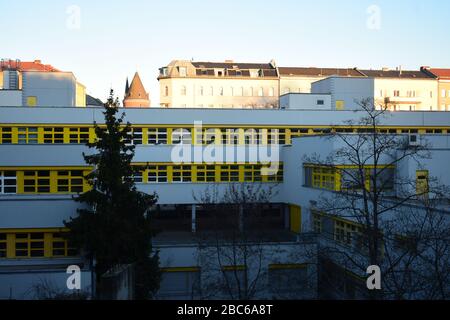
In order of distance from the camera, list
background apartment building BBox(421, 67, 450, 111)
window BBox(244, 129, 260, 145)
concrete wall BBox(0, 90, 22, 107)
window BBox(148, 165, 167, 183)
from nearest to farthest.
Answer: window BBox(148, 165, 167, 183)
window BBox(244, 129, 260, 145)
concrete wall BBox(0, 90, 22, 107)
background apartment building BBox(421, 67, 450, 111)

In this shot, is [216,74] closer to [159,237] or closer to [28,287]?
[159,237]

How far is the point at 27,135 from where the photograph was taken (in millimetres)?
27969

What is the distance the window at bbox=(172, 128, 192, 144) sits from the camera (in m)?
28.9

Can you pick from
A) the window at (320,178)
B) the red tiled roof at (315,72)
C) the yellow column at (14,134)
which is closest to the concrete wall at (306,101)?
the window at (320,178)

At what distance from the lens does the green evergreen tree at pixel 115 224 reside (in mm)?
14727

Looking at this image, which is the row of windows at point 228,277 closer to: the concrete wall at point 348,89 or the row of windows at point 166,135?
the row of windows at point 166,135

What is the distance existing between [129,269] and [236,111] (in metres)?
19.9

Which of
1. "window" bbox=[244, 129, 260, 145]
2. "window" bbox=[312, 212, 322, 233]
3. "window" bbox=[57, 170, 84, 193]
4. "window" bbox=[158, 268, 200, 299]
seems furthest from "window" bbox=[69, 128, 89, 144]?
"window" bbox=[312, 212, 322, 233]

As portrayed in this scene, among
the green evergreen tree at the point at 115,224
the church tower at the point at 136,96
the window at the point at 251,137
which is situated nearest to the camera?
the green evergreen tree at the point at 115,224

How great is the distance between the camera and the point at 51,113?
1102 inches

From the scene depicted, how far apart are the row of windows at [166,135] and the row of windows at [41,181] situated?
85.2 inches

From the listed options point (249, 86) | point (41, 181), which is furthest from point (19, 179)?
point (249, 86)

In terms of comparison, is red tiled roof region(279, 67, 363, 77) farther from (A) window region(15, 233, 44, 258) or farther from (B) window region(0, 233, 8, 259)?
(B) window region(0, 233, 8, 259)

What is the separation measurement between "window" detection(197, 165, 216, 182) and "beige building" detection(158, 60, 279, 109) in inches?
1728
